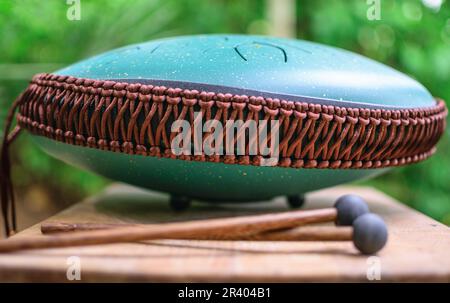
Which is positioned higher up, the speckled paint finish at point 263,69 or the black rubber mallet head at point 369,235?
the speckled paint finish at point 263,69

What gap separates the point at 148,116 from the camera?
0.61 m

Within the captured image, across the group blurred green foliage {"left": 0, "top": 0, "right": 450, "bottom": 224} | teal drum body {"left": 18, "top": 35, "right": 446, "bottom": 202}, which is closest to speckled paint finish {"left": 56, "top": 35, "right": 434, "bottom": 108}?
teal drum body {"left": 18, "top": 35, "right": 446, "bottom": 202}

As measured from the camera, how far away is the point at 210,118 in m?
0.60

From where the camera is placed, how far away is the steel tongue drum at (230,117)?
0.61m

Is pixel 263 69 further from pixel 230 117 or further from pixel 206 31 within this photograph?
pixel 206 31

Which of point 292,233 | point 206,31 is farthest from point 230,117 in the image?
point 206,31

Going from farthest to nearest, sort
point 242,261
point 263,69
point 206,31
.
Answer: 1. point 206,31
2. point 263,69
3. point 242,261

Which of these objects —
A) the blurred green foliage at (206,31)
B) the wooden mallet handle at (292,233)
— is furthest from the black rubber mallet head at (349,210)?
the blurred green foliage at (206,31)

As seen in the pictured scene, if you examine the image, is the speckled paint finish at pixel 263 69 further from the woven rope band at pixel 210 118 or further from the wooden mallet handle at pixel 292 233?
the wooden mallet handle at pixel 292 233

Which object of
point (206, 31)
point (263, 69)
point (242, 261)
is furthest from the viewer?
point (206, 31)

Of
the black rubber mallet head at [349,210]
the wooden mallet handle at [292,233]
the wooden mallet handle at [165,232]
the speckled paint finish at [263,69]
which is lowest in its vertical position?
the wooden mallet handle at [292,233]

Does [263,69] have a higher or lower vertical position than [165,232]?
higher

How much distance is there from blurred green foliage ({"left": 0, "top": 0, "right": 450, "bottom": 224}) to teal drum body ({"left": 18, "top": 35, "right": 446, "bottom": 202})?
28.9 inches

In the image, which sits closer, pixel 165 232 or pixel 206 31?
pixel 165 232
